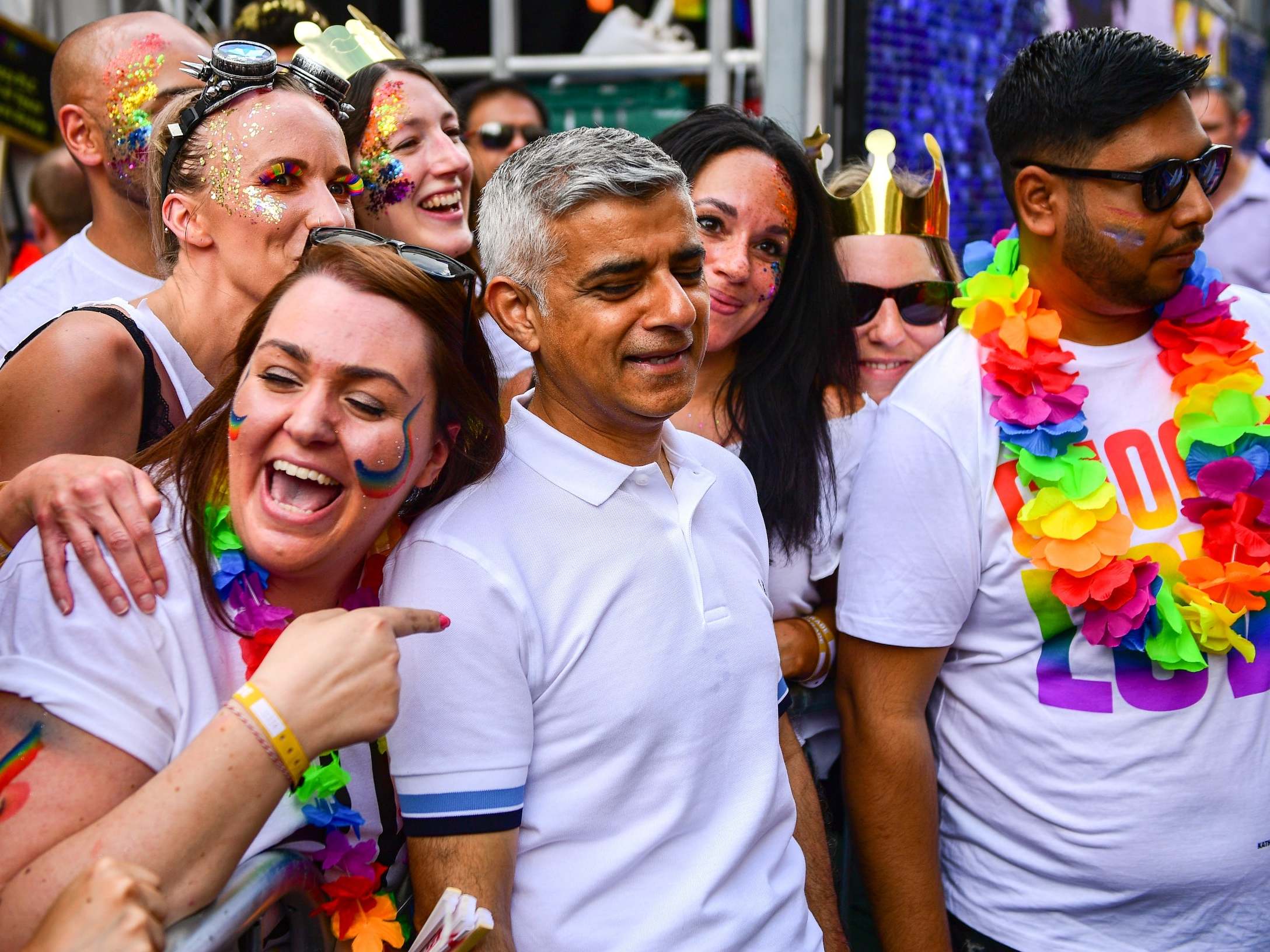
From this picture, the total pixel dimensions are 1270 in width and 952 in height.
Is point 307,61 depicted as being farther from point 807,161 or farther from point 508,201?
point 807,161

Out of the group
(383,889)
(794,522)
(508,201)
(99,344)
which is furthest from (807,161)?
(383,889)

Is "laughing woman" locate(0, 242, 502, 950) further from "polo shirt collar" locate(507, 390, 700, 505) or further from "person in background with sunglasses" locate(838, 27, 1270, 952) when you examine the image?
"person in background with sunglasses" locate(838, 27, 1270, 952)

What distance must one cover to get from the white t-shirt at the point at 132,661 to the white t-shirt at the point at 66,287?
119cm

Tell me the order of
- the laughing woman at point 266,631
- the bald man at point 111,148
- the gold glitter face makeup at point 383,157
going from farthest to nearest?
1. the gold glitter face makeup at point 383,157
2. the bald man at point 111,148
3. the laughing woman at point 266,631

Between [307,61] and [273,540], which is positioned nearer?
[273,540]

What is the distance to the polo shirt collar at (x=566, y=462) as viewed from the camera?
2.10m

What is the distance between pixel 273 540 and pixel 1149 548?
168 cm

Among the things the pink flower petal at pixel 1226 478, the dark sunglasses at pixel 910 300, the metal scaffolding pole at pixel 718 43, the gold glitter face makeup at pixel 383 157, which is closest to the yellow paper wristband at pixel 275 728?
the gold glitter face makeup at pixel 383 157

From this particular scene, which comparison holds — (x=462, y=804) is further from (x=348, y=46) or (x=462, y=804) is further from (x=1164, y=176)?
(x=348, y=46)

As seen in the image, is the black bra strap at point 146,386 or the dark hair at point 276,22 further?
the dark hair at point 276,22

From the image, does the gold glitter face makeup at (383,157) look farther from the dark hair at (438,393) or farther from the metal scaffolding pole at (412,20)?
the metal scaffolding pole at (412,20)

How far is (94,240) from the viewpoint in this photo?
3.05 metres

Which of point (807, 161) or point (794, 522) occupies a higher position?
point (807, 161)

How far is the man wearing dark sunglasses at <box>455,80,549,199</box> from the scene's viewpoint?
495cm
